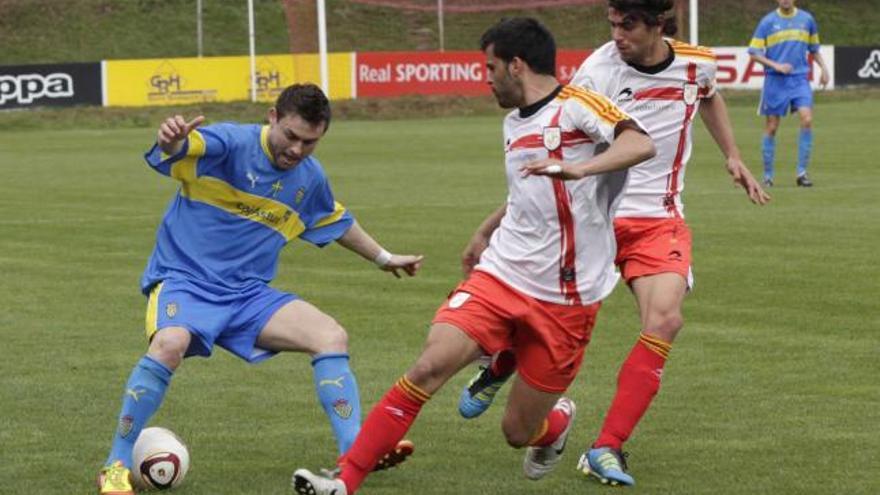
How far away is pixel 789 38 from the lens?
72.2ft

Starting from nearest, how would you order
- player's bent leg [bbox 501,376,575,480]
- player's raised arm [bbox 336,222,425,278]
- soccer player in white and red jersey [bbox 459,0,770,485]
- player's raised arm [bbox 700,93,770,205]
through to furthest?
player's bent leg [bbox 501,376,575,480] < soccer player in white and red jersey [bbox 459,0,770,485] < player's raised arm [bbox 336,222,425,278] < player's raised arm [bbox 700,93,770,205]

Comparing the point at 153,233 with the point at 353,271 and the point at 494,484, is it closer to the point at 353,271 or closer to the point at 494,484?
the point at 353,271

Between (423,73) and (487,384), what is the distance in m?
34.5

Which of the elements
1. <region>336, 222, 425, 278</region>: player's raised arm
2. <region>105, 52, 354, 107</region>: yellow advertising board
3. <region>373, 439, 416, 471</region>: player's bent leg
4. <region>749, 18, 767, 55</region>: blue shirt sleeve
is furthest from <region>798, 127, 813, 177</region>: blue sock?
<region>105, 52, 354, 107</region>: yellow advertising board

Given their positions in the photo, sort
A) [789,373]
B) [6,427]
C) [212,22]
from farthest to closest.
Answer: [212,22] → [789,373] → [6,427]

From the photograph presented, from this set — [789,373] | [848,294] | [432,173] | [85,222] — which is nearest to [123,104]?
[432,173]

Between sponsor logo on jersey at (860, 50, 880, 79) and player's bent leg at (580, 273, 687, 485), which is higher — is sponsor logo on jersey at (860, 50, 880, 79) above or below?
below

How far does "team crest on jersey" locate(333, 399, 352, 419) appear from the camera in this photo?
7.04 m

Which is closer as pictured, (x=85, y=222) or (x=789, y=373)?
(x=789, y=373)

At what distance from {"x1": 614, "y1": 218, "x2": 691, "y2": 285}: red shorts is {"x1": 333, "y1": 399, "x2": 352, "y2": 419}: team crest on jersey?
1.41 meters

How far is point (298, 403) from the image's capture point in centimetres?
883

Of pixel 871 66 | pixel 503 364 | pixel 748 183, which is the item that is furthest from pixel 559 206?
pixel 871 66

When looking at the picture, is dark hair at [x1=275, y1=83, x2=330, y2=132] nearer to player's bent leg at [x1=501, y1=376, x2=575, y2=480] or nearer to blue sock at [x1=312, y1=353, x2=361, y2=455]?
blue sock at [x1=312, y1=353, x2=361, y2=455]

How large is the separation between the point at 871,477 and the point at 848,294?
5434 mm
